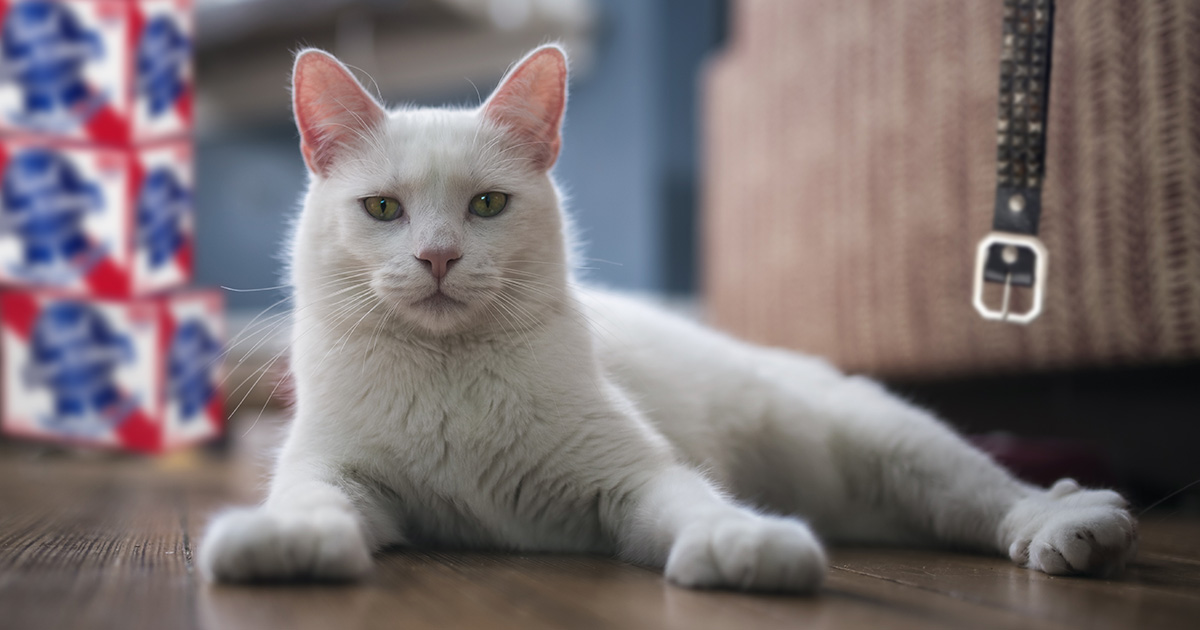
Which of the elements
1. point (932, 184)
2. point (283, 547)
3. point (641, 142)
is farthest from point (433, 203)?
point (641, 142)

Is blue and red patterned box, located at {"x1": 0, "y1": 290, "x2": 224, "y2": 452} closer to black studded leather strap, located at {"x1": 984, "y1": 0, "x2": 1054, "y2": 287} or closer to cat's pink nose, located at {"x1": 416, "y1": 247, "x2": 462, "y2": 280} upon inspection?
cat's pink nose, located at {"x1": 416, "y1": 247, "x2": 462, "y2": 280}

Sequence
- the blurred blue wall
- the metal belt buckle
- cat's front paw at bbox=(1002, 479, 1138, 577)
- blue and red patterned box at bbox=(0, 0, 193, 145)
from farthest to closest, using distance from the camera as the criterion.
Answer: the blurred blue wall → blue and red patterned box at bbox=(0, 0, 193, 145) → the metal belt buckle → cat's front paw at bbox=(1002, 479, 1138, 577)

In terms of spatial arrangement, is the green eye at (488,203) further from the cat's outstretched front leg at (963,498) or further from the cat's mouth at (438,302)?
the cat's outstretched front leg at (963,498)

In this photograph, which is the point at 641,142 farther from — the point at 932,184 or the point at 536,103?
the point at 536,103

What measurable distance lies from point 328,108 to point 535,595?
0.64 m

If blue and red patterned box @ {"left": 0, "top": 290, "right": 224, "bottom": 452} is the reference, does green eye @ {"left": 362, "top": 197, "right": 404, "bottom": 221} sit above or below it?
above

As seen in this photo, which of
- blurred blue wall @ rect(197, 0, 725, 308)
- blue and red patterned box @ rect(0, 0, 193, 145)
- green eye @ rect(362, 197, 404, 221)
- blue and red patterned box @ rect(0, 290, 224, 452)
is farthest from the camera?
blurred blue wall @ rect(197, 0, 725, 308)

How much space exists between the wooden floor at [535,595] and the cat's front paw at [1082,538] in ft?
0.09

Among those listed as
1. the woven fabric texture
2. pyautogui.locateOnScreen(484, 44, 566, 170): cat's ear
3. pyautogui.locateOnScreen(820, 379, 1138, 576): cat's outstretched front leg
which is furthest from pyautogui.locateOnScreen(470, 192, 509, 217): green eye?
the woven fabric texture

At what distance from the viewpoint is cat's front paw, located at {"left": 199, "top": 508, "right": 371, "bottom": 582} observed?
2.35 ft

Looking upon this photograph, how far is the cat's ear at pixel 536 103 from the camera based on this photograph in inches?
42.5

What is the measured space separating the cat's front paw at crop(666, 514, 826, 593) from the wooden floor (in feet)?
0.05

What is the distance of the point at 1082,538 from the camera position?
2.91 ft

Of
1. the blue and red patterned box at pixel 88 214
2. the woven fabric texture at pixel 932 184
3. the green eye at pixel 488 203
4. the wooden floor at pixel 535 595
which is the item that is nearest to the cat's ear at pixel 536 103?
the green eye at pixel 488 203
